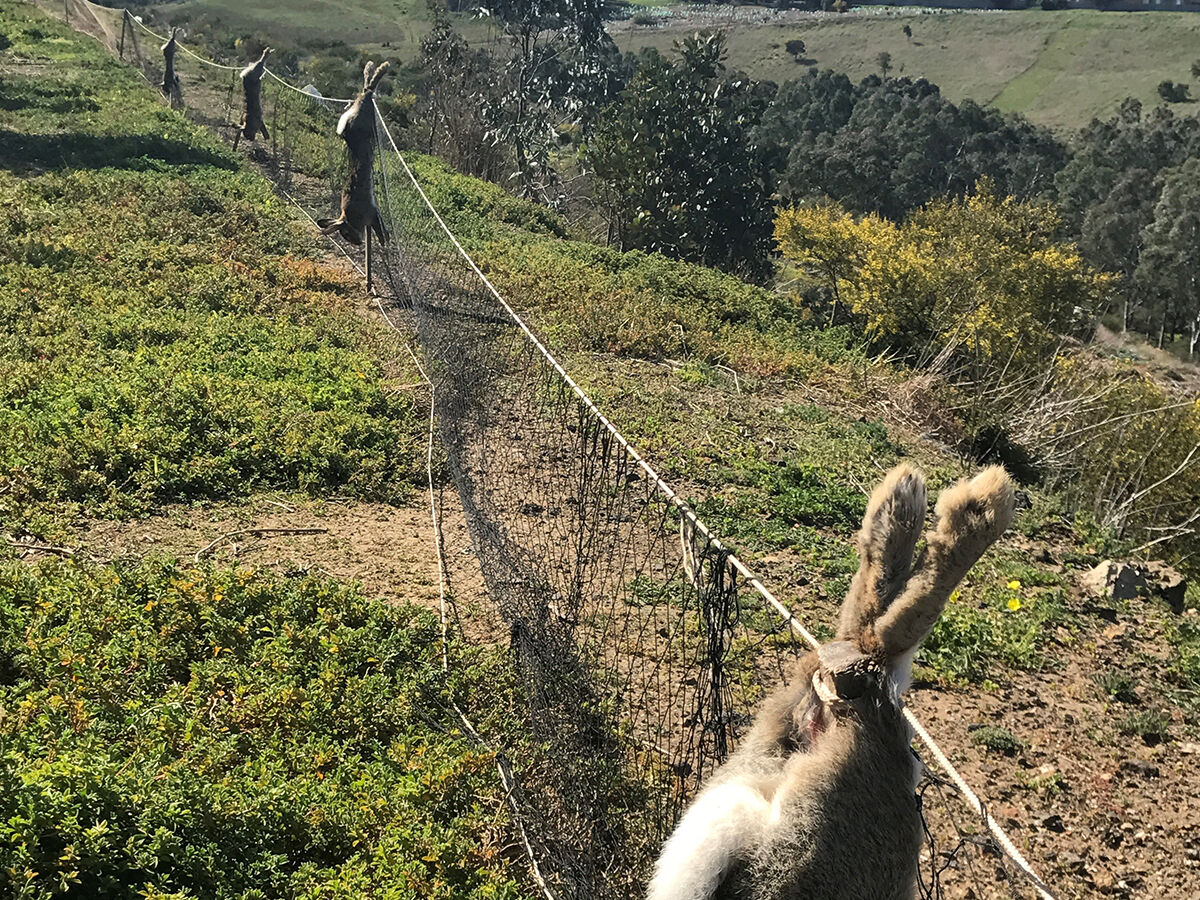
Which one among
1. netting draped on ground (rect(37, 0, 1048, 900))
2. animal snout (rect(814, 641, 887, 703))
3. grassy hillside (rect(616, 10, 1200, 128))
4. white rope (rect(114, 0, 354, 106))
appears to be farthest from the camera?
grassy hillside (rect(616, 10, 1200, 128))

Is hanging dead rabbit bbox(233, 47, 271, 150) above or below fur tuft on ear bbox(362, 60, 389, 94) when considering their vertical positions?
below

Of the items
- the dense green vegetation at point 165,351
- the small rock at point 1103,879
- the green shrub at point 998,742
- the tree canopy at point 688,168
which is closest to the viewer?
the small rock at point 1103,879

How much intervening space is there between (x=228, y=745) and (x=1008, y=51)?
3564 inches

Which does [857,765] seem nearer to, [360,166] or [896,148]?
[360,166]

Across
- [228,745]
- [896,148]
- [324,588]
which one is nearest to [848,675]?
[228,745]

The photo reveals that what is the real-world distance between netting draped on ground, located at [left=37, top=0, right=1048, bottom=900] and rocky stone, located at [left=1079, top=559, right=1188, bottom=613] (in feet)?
10.2

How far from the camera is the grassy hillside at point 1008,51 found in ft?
234

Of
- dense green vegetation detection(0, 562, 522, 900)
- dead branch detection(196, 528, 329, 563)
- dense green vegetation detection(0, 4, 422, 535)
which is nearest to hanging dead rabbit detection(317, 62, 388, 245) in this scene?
dense green vegetation detection(0, 4, 422, 535)

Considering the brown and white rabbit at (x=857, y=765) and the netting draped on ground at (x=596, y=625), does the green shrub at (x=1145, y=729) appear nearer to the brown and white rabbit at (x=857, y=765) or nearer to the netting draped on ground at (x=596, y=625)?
the netting draped on ground at (x=596, y=625)

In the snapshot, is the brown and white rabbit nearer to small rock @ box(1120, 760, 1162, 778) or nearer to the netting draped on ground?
the netting draped on ground

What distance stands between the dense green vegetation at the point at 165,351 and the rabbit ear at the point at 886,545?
540cm

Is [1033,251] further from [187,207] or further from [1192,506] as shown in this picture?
[187,207]

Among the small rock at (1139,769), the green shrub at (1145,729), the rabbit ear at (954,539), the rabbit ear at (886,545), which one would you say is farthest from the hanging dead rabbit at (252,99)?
the rabbit ear at (954,539)

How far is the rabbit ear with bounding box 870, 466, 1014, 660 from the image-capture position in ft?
5.55
